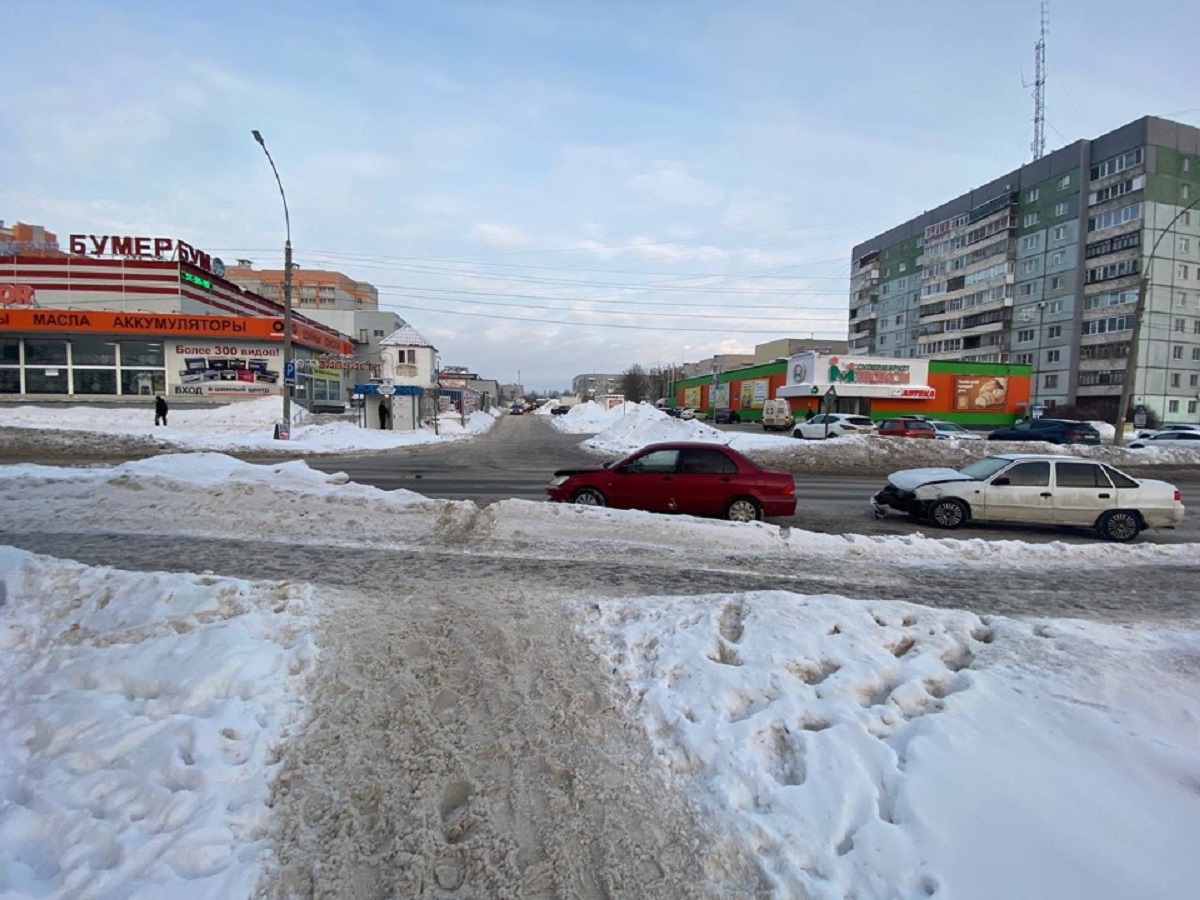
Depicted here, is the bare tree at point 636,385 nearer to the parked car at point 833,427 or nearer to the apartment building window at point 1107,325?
the apartment building window at point 1107,325

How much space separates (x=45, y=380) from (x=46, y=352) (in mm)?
1388

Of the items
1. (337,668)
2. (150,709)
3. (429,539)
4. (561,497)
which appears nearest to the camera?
(150,709)

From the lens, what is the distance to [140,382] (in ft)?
109

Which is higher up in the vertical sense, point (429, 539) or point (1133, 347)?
point (1133, 347)

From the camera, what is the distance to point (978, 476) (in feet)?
39.7

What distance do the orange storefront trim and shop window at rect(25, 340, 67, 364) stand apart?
1347mm

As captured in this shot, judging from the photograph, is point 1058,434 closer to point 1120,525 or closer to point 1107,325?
point 1120,525

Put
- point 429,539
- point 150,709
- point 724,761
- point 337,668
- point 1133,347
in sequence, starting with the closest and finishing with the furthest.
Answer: point 724,761 → point 150,709 → point 337,668 → point 429,539 → point 1133,347

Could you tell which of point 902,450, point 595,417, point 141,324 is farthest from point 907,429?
point 141,324

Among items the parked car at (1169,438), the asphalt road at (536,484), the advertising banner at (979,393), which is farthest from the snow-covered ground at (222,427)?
the advertising banner at (979,393)

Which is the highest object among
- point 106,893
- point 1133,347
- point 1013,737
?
point 1133,347

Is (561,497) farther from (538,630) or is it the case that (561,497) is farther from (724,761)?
(724,761)

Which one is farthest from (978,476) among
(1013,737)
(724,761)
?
(724,761)

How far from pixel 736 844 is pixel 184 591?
4568 millimetres
